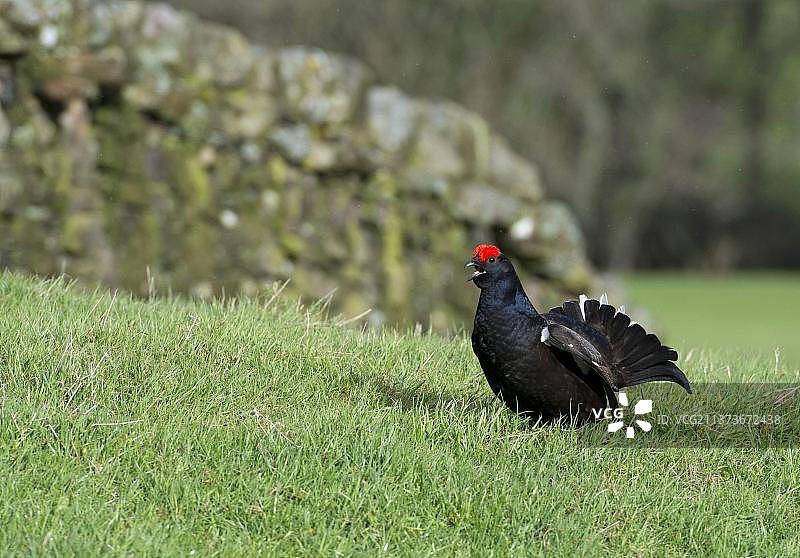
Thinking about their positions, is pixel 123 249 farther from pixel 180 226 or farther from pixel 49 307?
pixel 49 307

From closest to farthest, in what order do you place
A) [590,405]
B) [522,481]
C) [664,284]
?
[522,481]
[590,405]
[664,284]

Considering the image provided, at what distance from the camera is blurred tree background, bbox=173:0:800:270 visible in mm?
22250

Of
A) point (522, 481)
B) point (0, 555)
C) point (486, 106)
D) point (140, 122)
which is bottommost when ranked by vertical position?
point (0, 555)

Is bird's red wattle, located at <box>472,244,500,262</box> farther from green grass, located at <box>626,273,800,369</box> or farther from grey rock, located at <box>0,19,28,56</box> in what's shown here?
green grass, located at <box>626,273,800,369</box>

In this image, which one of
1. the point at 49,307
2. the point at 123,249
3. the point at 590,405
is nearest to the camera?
the point at 590,405

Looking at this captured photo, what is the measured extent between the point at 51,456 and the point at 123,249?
510cm

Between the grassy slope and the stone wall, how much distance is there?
12.9 feet

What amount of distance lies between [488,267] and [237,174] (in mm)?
5217

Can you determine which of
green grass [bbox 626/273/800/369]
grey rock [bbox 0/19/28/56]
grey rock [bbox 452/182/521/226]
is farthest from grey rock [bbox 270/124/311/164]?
green grass [bbox 626/273/800/369]

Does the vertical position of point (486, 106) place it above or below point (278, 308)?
above

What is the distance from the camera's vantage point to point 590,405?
4441 millimetres

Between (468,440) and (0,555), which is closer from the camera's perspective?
(0,555)

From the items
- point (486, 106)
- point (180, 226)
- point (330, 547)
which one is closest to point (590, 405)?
point (330, 547)

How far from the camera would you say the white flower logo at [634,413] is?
4410 mm
